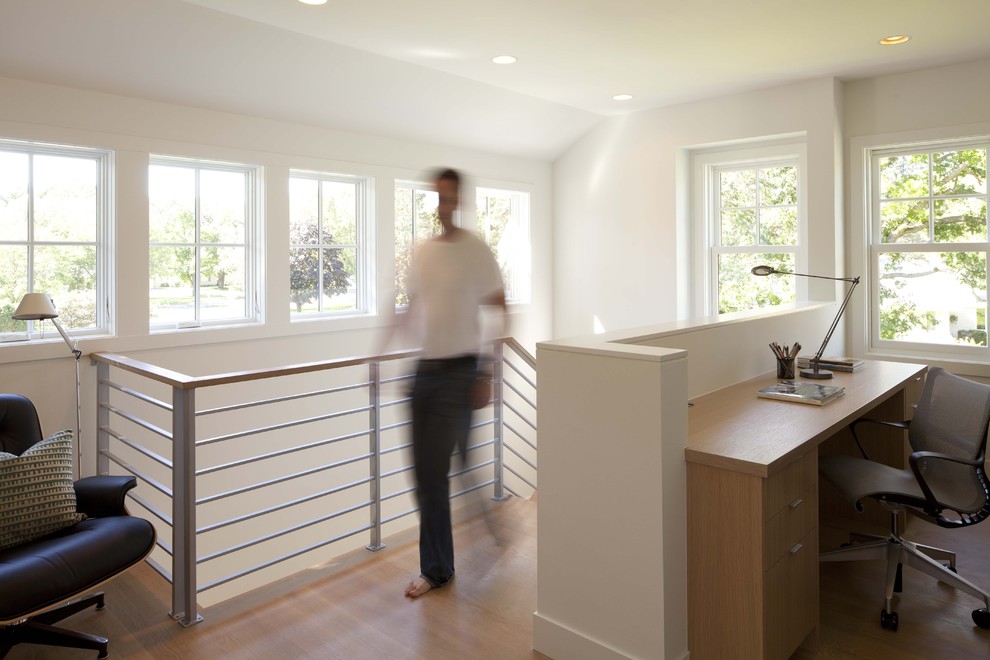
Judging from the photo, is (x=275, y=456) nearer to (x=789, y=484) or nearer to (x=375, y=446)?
(x=375, y=446)

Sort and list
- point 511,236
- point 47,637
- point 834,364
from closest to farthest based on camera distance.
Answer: point 47,637 < point 834,364 < point 511,236

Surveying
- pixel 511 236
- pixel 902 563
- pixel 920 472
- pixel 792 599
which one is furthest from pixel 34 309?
pixel 511 236

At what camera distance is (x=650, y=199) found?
5.60m

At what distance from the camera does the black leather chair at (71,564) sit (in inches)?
76.2

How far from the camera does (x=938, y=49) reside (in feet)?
13.2

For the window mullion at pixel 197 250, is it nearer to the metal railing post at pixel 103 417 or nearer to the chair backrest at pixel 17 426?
the metal railing post at pixel 103 417

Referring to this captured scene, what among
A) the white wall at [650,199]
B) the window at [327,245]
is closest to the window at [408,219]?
the window at [327,245]

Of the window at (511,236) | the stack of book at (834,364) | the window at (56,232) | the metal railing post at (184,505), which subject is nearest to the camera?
the metal railing post at (184,505)

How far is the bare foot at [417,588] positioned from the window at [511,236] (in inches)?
146

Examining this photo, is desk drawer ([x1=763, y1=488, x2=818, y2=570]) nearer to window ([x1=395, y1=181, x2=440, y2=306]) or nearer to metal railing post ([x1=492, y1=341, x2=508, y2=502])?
metal railing post ([x1=492, y1=341, x2=508, y2=502])

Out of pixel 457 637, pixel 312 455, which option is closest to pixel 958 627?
pixel 457 637

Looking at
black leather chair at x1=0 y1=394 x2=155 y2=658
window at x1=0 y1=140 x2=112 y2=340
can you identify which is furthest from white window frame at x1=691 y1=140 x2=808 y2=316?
black leather chair at x1=0 y1=394 x2=155 y2=658

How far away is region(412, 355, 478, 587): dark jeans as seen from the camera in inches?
95.2

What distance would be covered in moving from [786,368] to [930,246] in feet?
7.26
